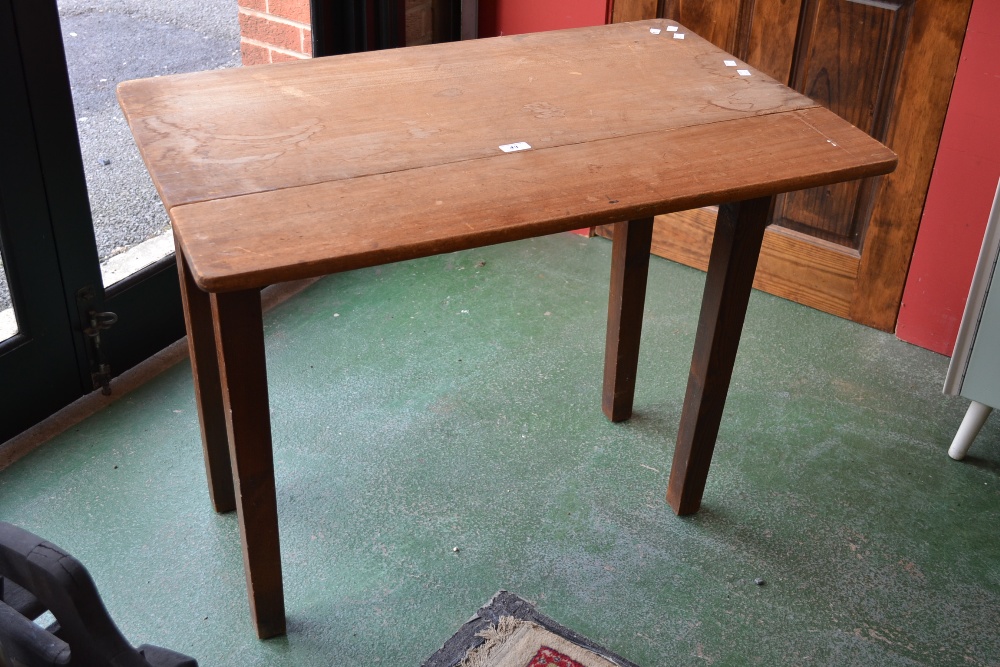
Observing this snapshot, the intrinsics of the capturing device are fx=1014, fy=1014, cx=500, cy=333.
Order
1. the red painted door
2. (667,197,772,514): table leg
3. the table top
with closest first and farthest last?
the table top, (667,197,772,514): table leg, the red painted door

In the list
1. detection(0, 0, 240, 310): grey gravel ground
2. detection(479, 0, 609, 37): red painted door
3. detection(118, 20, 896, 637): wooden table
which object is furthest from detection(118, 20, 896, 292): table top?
detection(479, 0, 609, 37): red painted door

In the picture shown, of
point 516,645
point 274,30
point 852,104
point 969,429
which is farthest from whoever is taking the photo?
point 274,30

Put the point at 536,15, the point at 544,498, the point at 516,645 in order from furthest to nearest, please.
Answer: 1. the point at 536,15
2. the point at 544,498
3. the point at 516,645

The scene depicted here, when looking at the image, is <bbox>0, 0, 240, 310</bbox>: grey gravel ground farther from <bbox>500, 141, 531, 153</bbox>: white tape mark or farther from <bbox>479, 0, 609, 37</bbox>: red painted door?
<bbox>500, 141, 531, 153</bbox>: white tape mark

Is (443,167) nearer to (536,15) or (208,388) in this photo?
(208,388)

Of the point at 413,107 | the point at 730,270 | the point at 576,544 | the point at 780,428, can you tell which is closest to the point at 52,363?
the point at 413,107

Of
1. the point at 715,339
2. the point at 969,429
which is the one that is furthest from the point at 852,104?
the point at 715,339

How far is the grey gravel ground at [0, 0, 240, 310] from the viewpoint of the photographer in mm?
2236

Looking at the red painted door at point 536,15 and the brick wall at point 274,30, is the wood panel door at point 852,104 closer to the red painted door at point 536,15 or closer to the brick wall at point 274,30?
the red painted door at point 536,15

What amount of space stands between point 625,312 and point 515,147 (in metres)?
0.70

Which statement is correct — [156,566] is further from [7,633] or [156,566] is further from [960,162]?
[960,162]

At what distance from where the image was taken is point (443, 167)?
1.59 metres

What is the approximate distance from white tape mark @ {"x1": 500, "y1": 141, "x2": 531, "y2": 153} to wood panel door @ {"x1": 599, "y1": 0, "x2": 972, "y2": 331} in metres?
1.20

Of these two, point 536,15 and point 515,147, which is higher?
point 515,147
